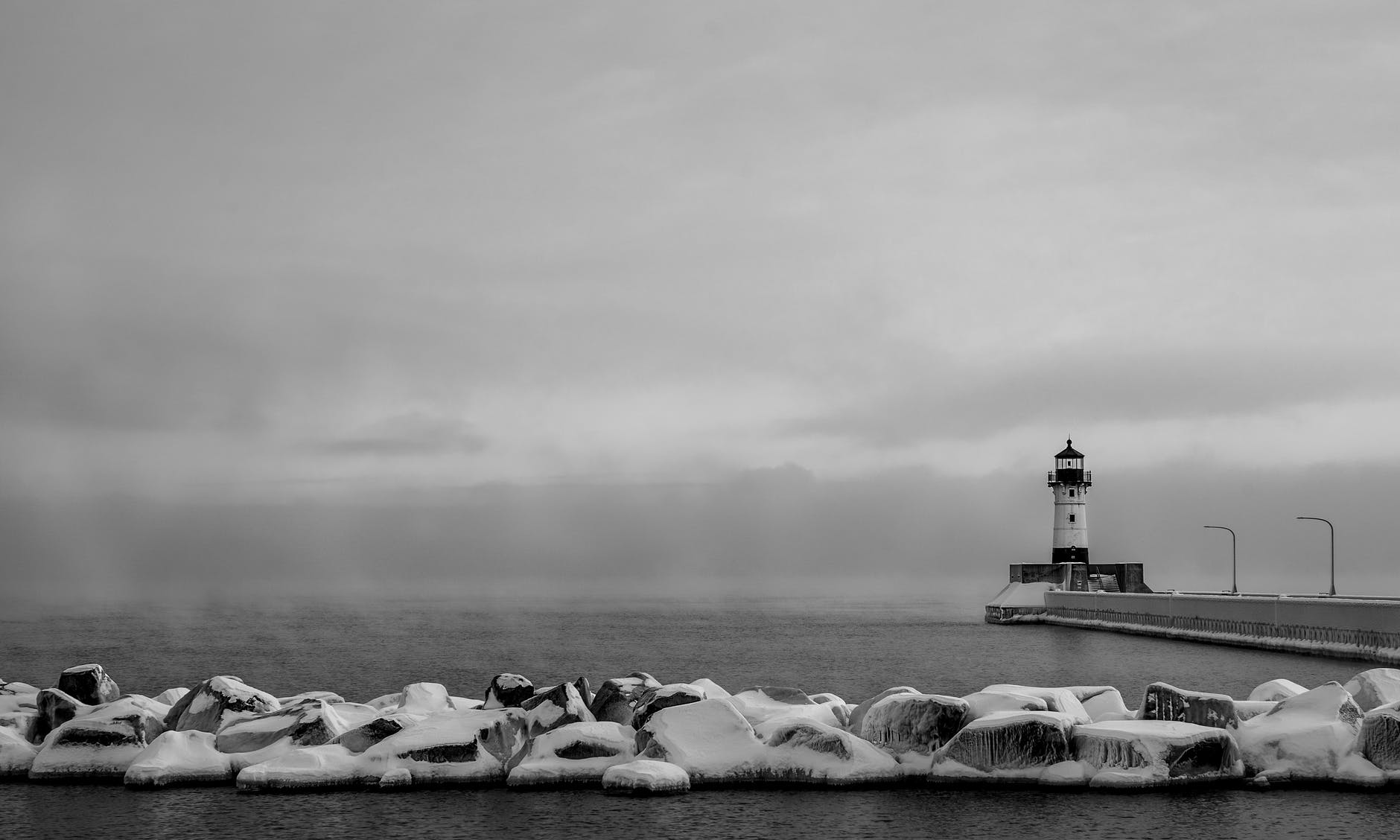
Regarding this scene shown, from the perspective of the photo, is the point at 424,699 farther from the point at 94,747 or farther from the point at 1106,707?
the point at 1106,707

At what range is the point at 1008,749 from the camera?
17.9 meters

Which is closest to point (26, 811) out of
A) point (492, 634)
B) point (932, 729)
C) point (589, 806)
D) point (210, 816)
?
point (210, 816)

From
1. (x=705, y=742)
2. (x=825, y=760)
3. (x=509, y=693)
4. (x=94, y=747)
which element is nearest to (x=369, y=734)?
(x=509, y=693)

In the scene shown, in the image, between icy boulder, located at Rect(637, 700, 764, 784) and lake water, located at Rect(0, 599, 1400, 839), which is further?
icy boulder, located at Rect(637, 700, 764, 784)

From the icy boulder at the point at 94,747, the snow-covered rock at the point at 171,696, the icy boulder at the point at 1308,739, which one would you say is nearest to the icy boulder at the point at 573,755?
the icy boulder at the point at 94,747

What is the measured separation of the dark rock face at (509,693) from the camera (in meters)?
22.3

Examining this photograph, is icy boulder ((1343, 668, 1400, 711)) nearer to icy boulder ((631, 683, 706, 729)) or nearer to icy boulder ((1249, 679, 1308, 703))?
icy boulder ((1249, 679, 1308, 703))

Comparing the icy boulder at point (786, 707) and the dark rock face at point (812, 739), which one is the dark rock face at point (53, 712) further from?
the dark rock face at point (812, 739)

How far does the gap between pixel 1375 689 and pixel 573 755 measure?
12.0 m

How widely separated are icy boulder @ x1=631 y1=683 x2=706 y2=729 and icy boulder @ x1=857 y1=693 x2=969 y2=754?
10.1ft

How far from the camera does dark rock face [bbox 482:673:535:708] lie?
22.3 metres

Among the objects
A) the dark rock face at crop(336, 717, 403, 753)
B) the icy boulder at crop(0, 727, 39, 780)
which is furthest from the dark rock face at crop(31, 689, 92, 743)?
the dark rock face at crop(336, 717, 403, 753)

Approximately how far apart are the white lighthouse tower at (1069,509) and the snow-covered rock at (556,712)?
6052 cm

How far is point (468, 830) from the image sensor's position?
52.2ft
